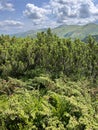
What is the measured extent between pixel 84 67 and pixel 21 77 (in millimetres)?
4349

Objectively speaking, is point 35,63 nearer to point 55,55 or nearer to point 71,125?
point 55,55

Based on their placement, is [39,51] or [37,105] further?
[39,51]

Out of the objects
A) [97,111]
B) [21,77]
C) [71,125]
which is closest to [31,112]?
[71,125]

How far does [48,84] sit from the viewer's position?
14945 mm

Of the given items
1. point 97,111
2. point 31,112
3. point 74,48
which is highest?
point 74,48

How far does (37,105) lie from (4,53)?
8.36 meters

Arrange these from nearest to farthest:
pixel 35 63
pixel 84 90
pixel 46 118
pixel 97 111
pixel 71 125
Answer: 1. pixel 71 125
2. pixel 46 118
3. pixel 97 111
4. pixel 84 90
5. pixel 35 63

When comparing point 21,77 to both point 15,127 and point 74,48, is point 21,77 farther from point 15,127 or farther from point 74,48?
point 15,127

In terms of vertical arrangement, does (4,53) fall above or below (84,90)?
above

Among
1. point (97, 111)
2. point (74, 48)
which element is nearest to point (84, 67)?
point (74, 48)

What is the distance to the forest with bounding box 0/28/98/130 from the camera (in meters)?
10.3

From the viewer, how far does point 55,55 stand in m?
17.8

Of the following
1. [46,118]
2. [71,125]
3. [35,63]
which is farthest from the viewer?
[35,63]

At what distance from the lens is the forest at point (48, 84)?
33.9ft
